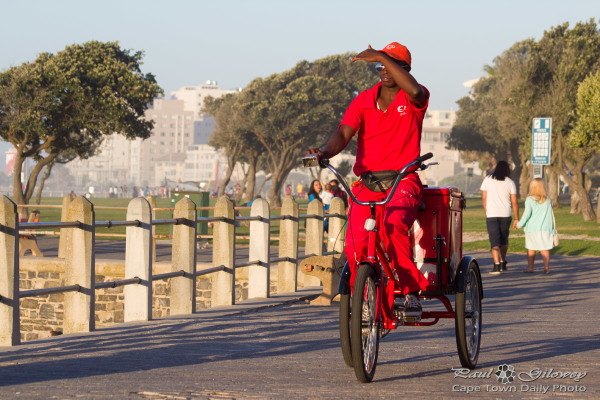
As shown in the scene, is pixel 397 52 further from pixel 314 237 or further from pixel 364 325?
pixel 314 237

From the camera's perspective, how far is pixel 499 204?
17125 millimetres

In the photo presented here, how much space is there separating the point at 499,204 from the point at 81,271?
952 centimetres

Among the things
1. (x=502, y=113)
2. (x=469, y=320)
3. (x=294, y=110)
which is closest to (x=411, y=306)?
(x=469, y=320)

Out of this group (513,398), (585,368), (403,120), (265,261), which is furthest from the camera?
(265,261)

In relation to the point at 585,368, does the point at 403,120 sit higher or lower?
higher

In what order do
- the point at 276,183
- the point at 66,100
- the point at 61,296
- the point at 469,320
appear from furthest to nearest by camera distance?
the point at 276,183 < the point at 66,100 < the point at 61,296 < the point at 469,320

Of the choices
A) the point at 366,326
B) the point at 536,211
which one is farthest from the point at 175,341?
the point at 536,211

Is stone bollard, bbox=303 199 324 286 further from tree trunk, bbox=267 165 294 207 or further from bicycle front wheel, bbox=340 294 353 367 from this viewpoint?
tree trunk, bbox=267 165 294 207

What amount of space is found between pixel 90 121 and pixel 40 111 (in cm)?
252

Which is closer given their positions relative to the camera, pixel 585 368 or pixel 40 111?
pixel 585 368

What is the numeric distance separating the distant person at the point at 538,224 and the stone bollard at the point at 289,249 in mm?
5052

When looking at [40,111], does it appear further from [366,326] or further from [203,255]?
[366,326]

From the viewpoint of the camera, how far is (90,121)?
43.2 metres

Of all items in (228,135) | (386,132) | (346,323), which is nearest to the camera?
(346,323)
